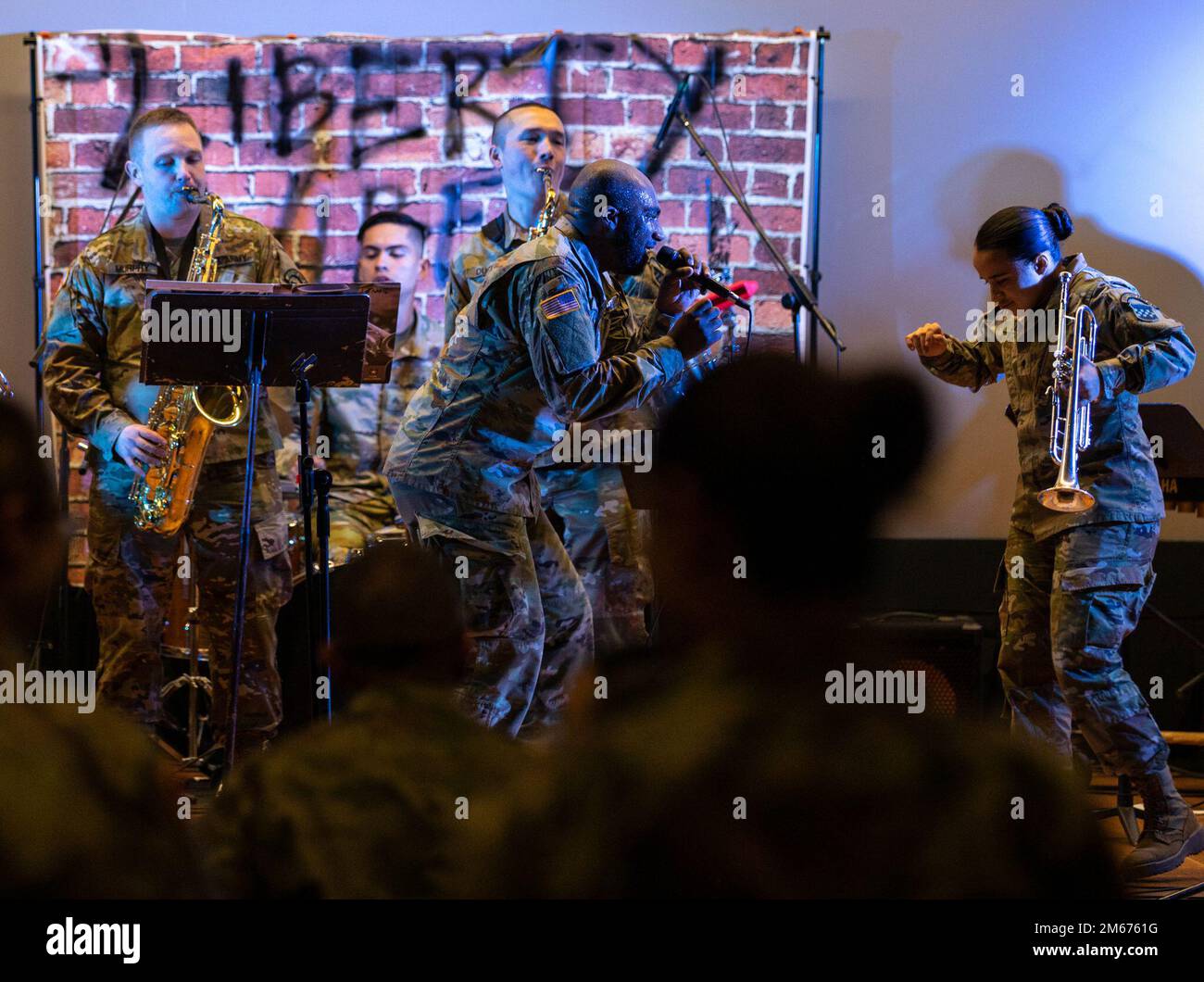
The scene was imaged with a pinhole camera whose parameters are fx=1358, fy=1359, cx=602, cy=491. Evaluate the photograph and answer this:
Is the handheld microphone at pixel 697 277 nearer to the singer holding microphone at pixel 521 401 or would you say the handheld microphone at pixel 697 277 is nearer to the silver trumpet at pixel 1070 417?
the singer holding microphone at pixel 521 401

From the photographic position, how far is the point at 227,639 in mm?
4590

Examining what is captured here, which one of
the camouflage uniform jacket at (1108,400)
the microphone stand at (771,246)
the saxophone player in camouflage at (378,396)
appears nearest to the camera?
the camouflage uniform jacket at (1108,400)

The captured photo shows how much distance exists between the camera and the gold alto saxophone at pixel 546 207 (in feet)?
16.3

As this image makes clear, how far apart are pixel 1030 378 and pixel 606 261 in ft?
4.75

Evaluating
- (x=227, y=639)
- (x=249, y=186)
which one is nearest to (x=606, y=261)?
(x=227, y=639)

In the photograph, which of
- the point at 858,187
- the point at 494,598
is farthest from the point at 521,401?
the point at 858,187

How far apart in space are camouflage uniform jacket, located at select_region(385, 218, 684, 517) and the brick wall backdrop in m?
1.80

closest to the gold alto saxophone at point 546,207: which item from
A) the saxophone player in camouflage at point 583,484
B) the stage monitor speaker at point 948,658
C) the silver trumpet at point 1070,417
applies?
the saxophone player in camouflage at point 583,484

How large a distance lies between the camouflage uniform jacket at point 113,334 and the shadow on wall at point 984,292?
2.86 m

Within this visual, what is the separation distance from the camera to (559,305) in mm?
3605

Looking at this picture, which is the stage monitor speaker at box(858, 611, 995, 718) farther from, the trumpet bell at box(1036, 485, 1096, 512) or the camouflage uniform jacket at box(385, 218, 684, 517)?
the camouflage uniform jacket at box(385, 218, 684, 517)

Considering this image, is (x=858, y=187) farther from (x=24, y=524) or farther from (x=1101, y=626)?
(x=24, y=524)
